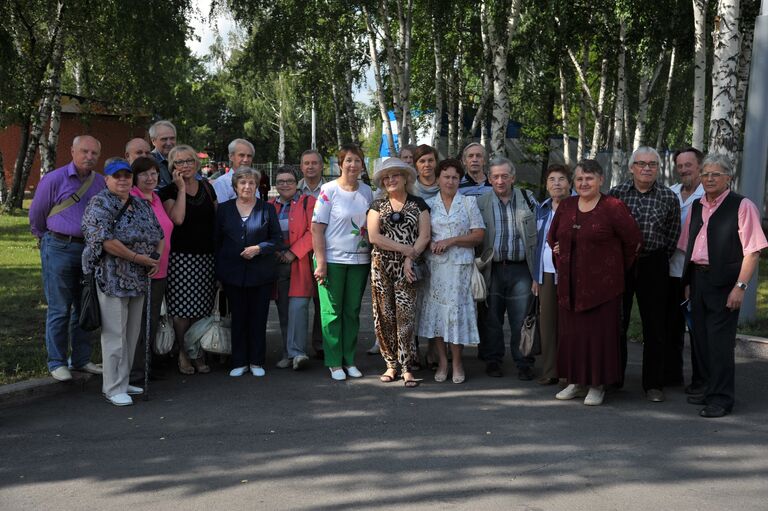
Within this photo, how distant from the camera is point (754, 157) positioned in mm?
9727

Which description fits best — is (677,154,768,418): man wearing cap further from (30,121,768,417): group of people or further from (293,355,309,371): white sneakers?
(293,355,309,371): white sneakers

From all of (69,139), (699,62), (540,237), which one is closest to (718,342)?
(540,237)

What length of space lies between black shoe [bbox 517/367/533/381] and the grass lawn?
2440 millimetres

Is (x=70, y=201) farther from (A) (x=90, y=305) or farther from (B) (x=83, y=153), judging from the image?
(A) (x=90, y=305)

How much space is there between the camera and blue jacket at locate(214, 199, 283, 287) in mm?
7523

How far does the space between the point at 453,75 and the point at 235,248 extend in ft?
83.1

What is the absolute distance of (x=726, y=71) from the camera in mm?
10289

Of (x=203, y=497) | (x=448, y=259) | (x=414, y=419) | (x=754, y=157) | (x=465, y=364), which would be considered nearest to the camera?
(x=203, y=497)

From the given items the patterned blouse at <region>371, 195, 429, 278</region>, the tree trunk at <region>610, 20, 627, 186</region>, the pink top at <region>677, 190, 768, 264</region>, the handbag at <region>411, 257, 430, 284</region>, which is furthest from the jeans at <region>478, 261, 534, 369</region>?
the tree trunk at <region>610, 20, 627, 186</region>

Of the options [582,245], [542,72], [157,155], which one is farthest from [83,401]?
[542,72]

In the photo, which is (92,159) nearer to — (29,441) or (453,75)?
(29,441)

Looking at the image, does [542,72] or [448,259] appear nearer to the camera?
[448,259]

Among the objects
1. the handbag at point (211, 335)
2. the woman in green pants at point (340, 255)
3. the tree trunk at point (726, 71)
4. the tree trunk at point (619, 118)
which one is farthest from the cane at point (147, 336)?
the tree trunk at point (619, 118)

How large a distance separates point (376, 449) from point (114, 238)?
2.66m
